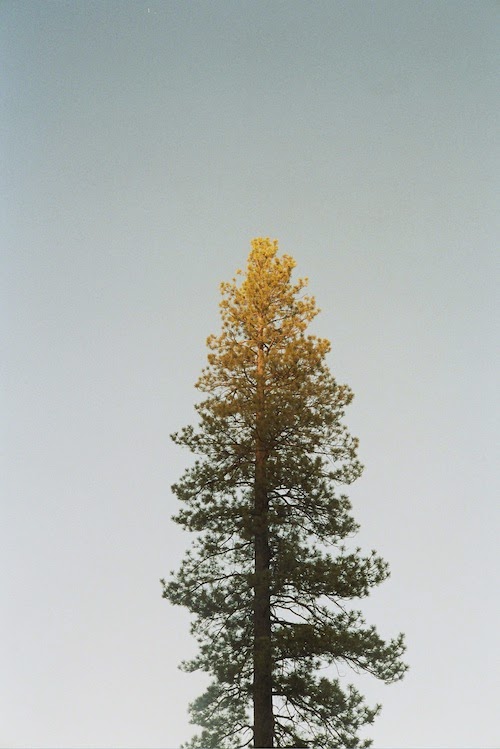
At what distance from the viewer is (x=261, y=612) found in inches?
490

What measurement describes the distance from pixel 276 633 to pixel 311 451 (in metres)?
3.96

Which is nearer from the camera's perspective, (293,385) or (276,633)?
(276,633)

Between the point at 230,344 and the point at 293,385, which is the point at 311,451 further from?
the point at 230,344

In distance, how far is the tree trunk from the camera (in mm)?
11508

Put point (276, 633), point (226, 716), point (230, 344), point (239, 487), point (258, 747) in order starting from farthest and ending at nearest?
point (230, 344) < point (239, 487) < point (226, 716) < point (276, 633) < point (258, 747)

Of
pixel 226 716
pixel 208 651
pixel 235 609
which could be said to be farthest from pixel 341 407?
pixel 226 716

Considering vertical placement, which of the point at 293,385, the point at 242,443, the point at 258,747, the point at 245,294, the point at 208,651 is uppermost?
the point at 245,294

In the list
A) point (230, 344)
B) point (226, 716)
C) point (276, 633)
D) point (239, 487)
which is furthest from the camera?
point (230, 344)

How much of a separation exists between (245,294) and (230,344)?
1.42 m

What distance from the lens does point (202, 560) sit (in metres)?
13.4

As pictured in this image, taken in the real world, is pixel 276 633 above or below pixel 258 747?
above

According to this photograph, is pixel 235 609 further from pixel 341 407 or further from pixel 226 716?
pixel 341 407

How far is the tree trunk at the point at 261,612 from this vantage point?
453 inches

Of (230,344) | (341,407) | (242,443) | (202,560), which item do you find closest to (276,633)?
(202,560)
